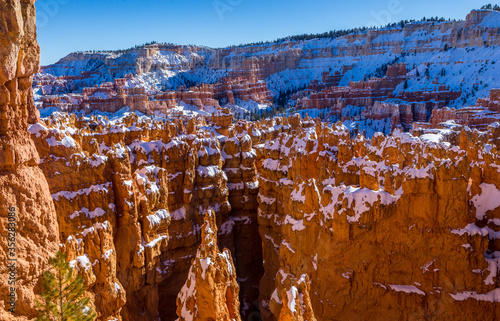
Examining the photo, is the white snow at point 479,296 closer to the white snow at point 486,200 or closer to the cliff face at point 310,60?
the white snow at point 486,200

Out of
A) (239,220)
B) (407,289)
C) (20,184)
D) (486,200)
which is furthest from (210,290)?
(239,220)

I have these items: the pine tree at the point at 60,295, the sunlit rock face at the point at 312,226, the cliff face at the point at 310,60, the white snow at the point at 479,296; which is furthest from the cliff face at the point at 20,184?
the cliff face at the point at 310,60

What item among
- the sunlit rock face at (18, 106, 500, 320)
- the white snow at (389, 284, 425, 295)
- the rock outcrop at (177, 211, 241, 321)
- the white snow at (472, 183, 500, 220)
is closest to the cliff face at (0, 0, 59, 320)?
the sunlit rock face at (18, 106, 500, 320)

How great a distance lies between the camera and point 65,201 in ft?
36.0

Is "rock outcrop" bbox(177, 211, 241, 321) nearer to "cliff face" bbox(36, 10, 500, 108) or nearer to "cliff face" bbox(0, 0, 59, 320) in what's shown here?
"cliff face" bbox(0, 0, 59, 320)

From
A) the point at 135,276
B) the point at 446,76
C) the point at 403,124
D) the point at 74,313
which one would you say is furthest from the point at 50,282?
the point at 446,76

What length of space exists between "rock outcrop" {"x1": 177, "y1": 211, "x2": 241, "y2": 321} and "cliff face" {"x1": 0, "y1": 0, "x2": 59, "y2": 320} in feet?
9.08

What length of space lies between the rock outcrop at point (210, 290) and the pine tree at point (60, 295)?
2237 mm

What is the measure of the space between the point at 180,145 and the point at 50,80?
309 ft

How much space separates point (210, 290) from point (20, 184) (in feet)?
Answer: 11.6

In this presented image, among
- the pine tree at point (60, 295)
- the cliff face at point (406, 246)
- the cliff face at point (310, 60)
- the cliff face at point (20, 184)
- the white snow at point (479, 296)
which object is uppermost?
the cliff face at point (310, 60)

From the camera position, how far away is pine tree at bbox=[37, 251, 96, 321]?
4793mm

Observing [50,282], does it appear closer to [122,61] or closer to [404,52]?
[404,52]

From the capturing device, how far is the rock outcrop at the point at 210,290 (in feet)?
23.5
